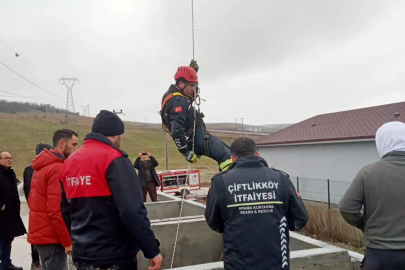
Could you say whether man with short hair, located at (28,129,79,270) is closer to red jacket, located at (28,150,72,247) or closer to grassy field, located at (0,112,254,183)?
red jacket, located at (28,150,72,247)

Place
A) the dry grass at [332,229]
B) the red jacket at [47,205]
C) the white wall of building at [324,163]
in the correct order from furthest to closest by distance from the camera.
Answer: the white wall of building at [324,163], the dry grass at [332,229], the red jacket at [47,205]

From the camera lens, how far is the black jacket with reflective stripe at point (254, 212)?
8.59 feet

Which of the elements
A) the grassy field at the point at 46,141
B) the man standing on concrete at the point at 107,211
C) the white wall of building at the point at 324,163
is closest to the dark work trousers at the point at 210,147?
the man standing on concrete at the point at 107,211

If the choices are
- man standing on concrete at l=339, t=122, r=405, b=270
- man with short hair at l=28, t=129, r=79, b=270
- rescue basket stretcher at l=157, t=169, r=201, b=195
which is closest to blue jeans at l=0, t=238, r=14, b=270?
man with short hair at l=28, t=129, r=79, b=270

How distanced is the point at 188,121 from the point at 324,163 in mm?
14390

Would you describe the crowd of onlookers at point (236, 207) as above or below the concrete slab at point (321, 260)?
above

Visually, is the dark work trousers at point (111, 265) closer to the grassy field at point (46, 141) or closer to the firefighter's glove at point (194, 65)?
the firefighter's glove at point (194, 65)

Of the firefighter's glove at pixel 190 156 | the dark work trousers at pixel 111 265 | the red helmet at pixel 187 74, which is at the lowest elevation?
the dark work trousers at pixel 111 265

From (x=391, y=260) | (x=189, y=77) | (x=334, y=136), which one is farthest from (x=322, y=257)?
(x=334, y=136)

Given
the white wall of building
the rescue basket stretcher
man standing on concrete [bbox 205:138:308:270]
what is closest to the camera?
man standing on concrete [bbox 205:138:308:270]

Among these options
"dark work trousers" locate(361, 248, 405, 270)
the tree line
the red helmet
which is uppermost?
the tree line

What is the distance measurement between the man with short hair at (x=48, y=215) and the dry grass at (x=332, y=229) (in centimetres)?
659

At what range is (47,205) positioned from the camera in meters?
3.83

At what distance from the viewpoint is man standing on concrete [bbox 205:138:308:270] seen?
2619 millimetres
